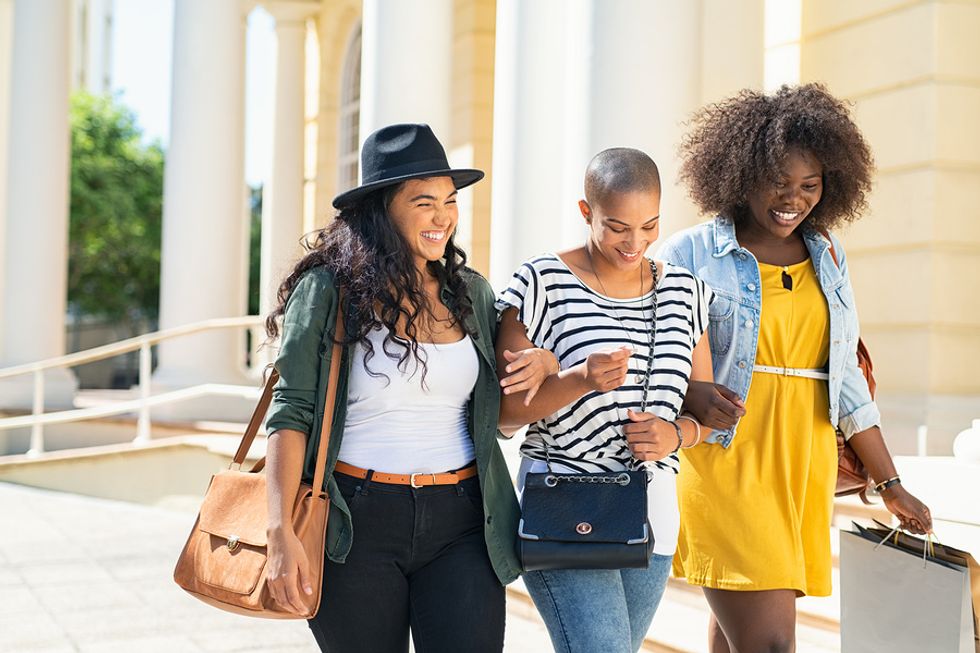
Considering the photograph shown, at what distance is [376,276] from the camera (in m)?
2.67

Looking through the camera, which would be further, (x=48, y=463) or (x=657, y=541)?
(x=48, y=463)

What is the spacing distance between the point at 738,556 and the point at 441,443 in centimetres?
93

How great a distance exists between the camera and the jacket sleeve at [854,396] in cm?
319

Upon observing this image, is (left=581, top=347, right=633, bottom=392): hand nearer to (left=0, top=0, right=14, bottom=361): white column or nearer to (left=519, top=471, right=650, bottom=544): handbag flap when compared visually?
(left=519, top=471, right=650, bottom=544): handbag flap

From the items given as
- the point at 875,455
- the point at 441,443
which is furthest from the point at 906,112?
the point at 441,443

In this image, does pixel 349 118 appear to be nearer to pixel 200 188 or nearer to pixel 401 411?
pixel 200 188

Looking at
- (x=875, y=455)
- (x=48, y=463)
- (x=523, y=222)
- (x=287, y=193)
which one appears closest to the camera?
(x=875, y=455)

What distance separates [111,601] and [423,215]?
14.5 feet

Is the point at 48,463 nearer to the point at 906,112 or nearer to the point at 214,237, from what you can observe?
the point at 214,237

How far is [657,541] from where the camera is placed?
9.05 ft

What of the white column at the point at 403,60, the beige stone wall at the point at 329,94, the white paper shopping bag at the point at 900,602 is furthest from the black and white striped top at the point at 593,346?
the beige stone wall at the point at 329,94

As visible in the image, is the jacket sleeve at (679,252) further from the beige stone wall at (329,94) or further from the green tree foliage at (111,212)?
the green tree foliage at (111,212)

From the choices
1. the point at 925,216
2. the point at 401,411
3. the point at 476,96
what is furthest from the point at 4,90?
the point at 401,411

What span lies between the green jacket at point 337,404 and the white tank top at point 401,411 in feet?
0.15
